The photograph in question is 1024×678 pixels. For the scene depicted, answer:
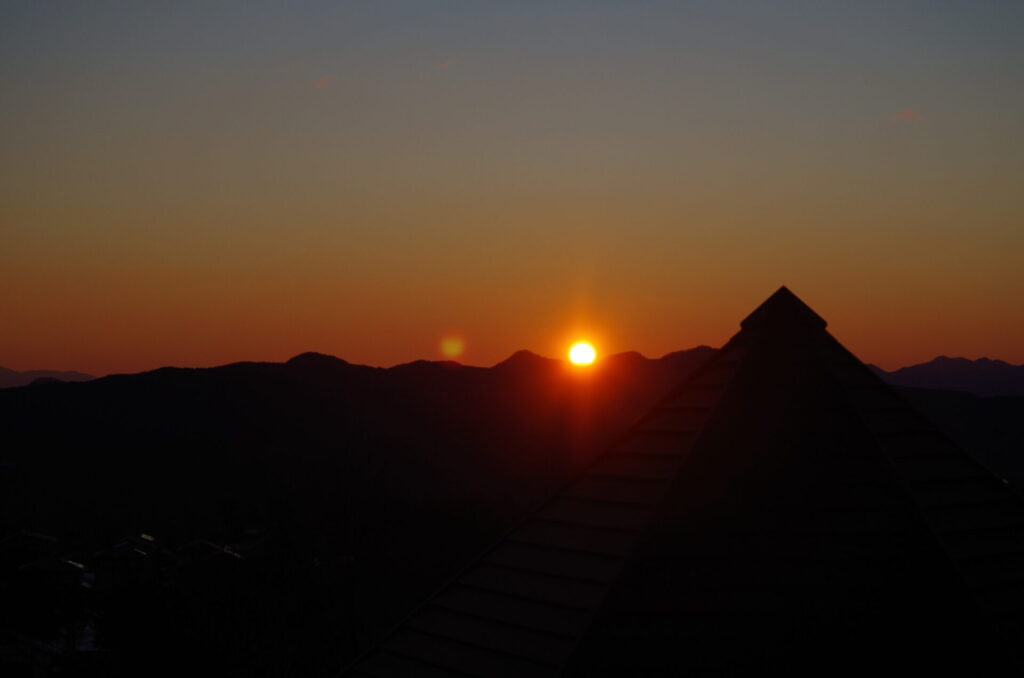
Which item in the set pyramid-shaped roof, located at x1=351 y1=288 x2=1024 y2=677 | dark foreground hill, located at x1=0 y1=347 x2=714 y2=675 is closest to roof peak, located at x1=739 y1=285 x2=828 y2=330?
pyramid-shaped roof, located at x1=351 y1=288 x2=1024 y2=677

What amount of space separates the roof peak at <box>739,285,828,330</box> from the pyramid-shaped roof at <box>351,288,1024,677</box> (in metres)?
0.02

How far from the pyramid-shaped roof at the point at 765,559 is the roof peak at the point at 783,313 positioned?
0.02 meters

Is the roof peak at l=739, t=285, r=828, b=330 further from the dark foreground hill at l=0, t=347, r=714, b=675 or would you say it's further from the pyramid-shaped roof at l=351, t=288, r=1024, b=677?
the dark foreground hill at l=0, t=347, r=714, b=675

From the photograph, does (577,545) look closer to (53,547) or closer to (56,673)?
(56,673)

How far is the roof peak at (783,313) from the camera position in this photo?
8320 millimetres

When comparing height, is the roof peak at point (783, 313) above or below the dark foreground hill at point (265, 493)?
above

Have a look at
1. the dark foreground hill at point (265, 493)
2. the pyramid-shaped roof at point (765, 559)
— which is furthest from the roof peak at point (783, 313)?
the dark foreground hill at point (265, 493)

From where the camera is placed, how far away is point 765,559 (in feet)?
22.8

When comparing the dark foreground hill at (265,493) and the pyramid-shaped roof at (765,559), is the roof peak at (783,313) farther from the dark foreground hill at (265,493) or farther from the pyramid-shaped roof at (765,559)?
the dark foreground hill at (265,493)

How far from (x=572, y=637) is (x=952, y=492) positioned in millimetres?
3809

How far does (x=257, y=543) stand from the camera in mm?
46188

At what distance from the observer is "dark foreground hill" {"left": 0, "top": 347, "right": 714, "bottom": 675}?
90.2ft

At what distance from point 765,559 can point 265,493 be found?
62.1m

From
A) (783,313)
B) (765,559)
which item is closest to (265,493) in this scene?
(783,313)
